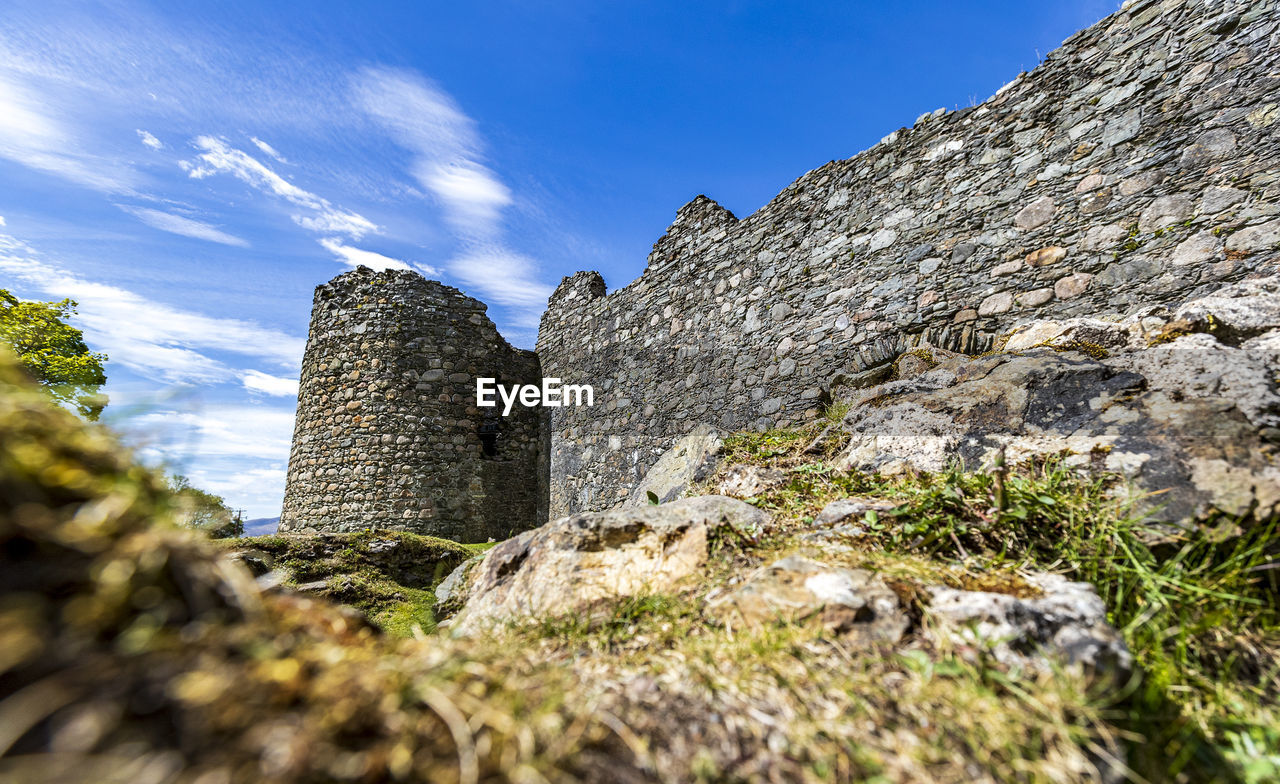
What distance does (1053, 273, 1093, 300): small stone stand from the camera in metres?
4.16

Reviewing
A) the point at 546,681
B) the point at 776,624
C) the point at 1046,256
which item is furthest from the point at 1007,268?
the point at 546,681

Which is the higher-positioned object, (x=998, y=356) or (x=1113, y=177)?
(x=1113, y=177)

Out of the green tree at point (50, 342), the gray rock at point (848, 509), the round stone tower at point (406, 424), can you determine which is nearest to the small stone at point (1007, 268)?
the gray rock at point (848, 509)

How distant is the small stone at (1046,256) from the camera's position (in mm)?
4320

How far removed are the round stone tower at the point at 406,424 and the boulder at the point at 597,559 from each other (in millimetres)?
7068

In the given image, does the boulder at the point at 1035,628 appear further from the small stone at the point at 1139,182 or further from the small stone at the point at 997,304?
the small stone at the point at 1139,182

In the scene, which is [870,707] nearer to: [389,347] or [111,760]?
[111,760]

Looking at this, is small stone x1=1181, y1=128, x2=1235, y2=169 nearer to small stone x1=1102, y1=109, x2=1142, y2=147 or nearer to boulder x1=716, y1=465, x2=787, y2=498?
small stone x1=1102, y1=109, x2=1142, y2=147

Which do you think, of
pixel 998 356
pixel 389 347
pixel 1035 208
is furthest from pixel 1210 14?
pixel 389 347

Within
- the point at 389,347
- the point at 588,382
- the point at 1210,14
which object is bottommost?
the point at 588,382

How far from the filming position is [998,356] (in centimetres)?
325

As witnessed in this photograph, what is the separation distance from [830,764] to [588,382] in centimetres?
803

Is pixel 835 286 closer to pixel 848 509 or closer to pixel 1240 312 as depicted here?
pixel 1240 312

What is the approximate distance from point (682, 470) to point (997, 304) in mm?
2916
